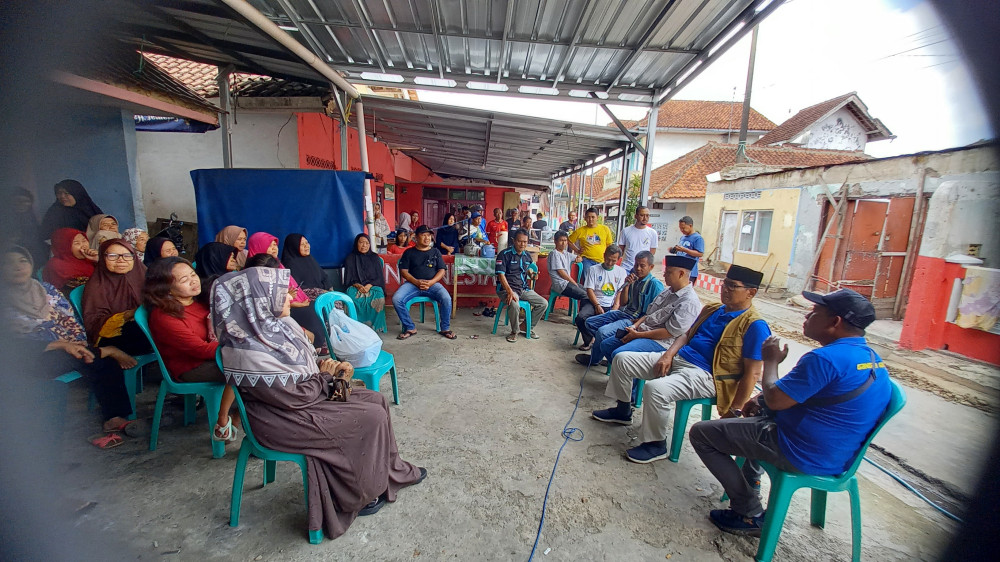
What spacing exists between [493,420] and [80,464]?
270cm

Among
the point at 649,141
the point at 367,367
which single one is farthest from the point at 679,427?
the point at 649,141

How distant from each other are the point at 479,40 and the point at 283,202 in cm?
317

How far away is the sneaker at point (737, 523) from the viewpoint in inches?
83.0

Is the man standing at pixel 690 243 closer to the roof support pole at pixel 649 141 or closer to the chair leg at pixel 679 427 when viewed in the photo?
the roof support pole at pixel 649 141

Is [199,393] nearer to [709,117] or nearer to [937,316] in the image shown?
[937,316]

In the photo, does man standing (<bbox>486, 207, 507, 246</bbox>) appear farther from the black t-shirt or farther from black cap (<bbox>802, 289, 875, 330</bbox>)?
black cap (<bbox>802, 289, 875, 330</bbox>)

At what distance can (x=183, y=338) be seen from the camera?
2387 millimetres

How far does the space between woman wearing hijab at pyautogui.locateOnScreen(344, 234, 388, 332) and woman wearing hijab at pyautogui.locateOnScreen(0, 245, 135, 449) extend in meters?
2.41

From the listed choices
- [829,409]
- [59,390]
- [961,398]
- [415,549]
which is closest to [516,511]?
[415,549]

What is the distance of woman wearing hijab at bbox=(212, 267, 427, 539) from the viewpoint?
1881 mm

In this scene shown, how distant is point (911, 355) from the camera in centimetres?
569

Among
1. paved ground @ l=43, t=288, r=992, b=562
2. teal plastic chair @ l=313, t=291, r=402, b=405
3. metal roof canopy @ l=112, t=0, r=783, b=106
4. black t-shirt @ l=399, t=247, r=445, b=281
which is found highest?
metal roof canopy @ l=112, t=0, r=783, b=106

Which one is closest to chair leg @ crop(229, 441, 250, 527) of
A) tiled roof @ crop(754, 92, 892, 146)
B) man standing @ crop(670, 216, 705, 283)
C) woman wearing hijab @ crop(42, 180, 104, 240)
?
woman wearing hijab @ crop(42, 180, 104, 240)

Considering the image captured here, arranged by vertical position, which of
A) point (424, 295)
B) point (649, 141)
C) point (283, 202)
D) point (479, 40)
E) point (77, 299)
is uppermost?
point (479, 40)
